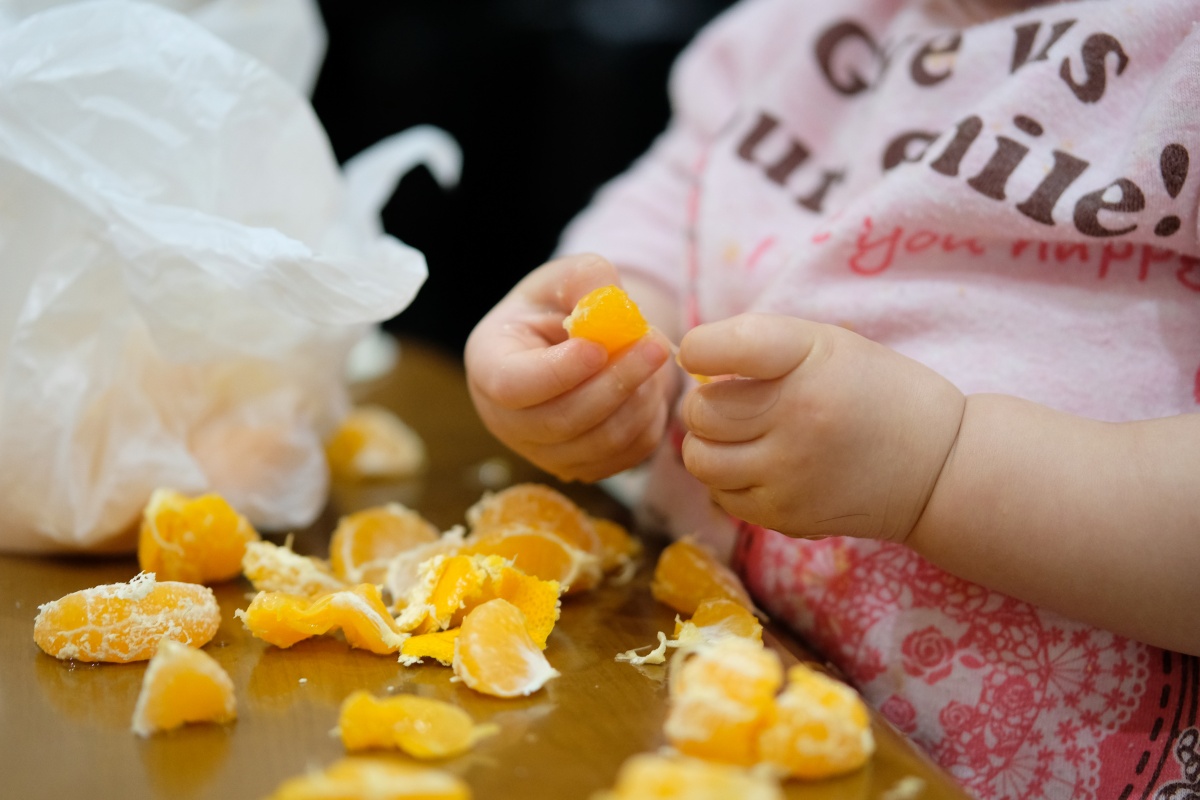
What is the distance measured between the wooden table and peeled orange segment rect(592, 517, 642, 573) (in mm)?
26

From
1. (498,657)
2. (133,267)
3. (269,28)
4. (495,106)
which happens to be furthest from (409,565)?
(495,106)

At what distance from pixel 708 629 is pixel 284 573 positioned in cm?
29

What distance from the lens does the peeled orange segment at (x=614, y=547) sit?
752mm

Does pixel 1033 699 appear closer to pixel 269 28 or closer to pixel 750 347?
pixel 750 347

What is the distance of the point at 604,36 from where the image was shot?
2053 mm

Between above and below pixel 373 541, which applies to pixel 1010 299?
above

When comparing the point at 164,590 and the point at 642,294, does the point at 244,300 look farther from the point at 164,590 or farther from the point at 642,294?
the point at 642,294

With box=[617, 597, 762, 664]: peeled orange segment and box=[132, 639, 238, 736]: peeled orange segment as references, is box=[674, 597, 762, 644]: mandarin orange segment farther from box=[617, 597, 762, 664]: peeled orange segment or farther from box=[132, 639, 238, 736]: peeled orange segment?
box=[132, 639, 238, 736]: peeled orange segment

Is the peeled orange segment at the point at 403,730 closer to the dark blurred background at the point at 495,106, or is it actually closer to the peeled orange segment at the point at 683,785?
the peeled orange segment at the point at 683,785

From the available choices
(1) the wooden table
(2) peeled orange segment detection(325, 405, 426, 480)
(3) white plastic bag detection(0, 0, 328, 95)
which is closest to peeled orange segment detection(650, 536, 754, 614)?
(1) the wooden table

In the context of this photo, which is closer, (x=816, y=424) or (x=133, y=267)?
(x=816, y=424)

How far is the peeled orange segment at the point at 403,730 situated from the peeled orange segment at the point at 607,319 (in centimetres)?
24

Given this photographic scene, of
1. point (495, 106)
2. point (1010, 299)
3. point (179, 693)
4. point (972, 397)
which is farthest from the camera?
point (495, 106)

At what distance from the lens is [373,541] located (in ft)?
2.47
